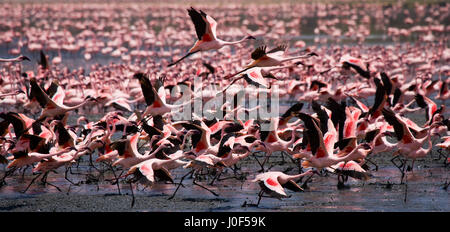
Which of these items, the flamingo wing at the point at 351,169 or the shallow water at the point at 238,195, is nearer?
the shallow water at the point at 238,195

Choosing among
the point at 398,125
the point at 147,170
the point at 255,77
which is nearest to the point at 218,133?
the point at 255,77

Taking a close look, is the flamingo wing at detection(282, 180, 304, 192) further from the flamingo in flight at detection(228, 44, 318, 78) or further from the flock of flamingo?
the flamingo in flight at detection(228, 44, 318, 78)

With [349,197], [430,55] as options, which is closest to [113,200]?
[349,197]

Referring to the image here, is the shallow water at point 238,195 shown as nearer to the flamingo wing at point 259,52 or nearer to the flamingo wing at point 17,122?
the flamingo wing at point 17,122

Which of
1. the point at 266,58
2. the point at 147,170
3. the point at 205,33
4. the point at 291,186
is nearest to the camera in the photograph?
the point at 291,186

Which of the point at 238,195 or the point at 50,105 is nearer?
the point at 238,195

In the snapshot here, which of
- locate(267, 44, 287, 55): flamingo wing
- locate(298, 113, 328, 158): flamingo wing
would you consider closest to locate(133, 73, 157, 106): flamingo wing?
locate(267, 44, 287, 55): flamingo wing

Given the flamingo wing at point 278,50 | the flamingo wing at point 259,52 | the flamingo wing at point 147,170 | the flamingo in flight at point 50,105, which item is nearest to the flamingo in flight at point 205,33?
the flamingo wing at point 278,50

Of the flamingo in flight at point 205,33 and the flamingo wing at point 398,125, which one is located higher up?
the flamingo in flight at point 205,33

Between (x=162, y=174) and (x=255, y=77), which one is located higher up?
(x=255, y=77)

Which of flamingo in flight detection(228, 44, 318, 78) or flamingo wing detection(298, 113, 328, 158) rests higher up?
flamingo in flight detection(228, 44, 318, 78)

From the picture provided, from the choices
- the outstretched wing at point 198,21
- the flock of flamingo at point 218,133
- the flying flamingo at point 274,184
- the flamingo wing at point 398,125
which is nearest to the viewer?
the flying flamingo at point 274,184

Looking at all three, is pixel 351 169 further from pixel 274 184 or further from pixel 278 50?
pixel 278 50
